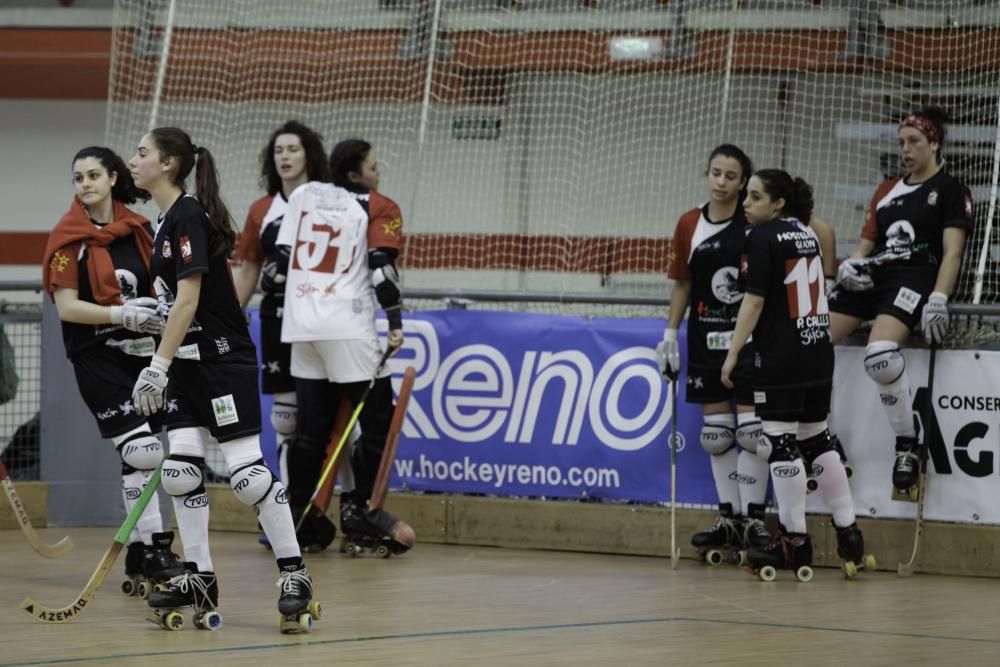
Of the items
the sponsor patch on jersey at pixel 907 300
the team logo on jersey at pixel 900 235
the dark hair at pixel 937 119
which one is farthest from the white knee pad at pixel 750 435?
the dark hair at pixel 937 119

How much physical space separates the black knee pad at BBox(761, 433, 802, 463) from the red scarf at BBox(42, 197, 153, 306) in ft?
10.0

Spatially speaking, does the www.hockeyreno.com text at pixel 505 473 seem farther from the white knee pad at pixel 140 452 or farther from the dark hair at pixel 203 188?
the dark hair at pixel 203 188

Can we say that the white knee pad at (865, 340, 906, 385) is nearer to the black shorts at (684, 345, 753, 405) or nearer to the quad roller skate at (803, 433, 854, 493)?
the quad roller skate at (803, 433, 854, 493)

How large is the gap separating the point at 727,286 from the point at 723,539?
1.29 meters

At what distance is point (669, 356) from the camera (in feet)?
27.1

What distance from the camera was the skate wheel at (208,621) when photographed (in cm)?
588

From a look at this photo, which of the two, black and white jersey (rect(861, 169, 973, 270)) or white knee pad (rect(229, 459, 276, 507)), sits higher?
black and white jersey (rect(861, 169, 973, 270))

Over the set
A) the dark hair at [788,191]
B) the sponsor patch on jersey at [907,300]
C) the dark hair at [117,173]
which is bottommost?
the sponsor patch on jersey at [907,300]

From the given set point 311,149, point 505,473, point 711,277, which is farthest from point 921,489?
point 311,149

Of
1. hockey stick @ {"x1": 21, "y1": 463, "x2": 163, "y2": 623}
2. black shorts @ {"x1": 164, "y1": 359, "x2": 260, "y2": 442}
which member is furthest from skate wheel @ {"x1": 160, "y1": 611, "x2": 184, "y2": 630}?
black shorts @ {"x1": 164, "y1": 359, "x2": 260, "y2": 442}

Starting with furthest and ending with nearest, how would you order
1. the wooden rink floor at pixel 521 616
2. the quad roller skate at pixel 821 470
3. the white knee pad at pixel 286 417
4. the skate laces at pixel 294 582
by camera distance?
1. the white knee pad at pixel 286 417
2. the quad roller skate at pixel 821 470
3. the skate laces at pixel 294 582
4. the wooden rink floor at pixel 521 616

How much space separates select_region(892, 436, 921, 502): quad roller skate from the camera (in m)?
7.90

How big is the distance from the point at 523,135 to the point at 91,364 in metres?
6.75

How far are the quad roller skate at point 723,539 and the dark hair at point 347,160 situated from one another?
2546mm
